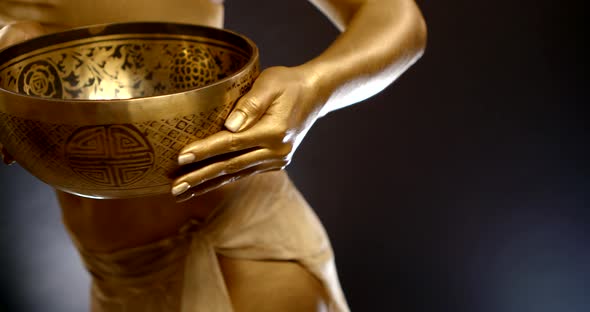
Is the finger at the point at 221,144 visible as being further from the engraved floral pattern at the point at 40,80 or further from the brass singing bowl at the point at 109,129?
the engraved floral pattern at the point at 40,80

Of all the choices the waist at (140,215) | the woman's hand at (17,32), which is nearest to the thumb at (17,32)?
the woman's hand at (17,32)

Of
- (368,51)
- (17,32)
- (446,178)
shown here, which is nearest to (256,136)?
(368,51)

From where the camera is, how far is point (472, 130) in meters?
1.34

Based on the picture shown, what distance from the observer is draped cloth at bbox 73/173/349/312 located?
72cm

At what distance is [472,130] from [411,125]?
112 millimetres

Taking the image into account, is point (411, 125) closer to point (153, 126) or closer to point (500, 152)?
point (500, 152)

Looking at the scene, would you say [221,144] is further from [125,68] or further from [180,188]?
[125,68]

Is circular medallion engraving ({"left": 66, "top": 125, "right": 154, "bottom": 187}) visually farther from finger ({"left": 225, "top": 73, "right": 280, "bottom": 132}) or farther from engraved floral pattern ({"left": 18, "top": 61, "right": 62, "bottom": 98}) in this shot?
engraved floral pattern ({"left": 18, "top": 61, "right": 62, "bottom": 98})

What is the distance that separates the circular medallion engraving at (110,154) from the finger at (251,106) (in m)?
0.06

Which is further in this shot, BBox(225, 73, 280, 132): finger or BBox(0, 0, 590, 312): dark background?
BBox(0, 0, 590, 312): dark background

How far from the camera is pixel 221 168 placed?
0.51 meters

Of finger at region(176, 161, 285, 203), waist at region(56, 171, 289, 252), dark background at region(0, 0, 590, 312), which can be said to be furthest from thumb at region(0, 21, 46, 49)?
dark background at region(0, 0, 590, 312)

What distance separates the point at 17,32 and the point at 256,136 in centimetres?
31

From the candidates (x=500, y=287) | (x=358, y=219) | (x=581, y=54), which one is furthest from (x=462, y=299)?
(x=581, y=54)
